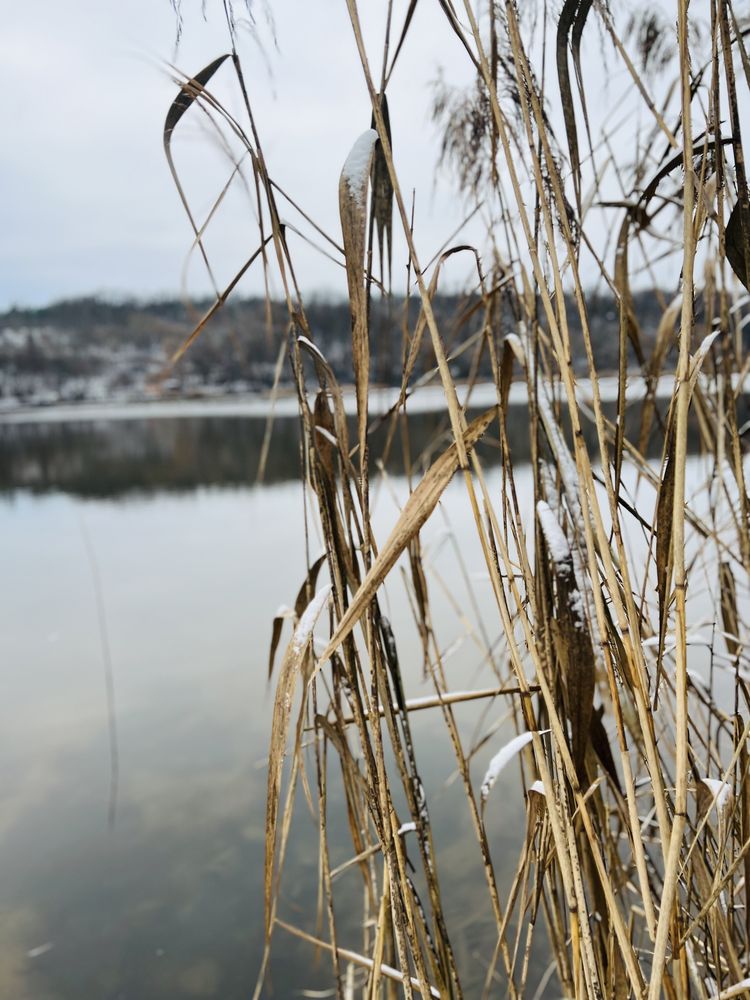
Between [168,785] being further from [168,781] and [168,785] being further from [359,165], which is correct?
[359,165]

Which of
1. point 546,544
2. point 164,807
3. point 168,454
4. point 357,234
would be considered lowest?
point 164,807

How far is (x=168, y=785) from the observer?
105 inches

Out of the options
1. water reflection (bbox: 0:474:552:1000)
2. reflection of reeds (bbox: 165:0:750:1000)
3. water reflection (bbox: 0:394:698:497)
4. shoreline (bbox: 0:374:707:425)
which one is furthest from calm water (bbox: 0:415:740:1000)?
water reflection (bbox: 0:394:698:497)

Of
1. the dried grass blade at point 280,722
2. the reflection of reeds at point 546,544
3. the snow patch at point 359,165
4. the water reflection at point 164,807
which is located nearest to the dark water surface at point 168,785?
the water reflection at point 164,807

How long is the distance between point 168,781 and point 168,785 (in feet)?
0.09

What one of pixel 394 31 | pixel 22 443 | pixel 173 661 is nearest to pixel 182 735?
pixel 173 661

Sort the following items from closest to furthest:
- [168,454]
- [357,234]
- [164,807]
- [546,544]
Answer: [357,234] → [546,544] → [164,807] → [168,454]

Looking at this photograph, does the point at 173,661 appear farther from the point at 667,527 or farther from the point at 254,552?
the point at 667,527

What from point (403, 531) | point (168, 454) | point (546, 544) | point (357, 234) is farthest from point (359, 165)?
point (168, 454)

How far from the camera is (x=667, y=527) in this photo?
23.7 inches

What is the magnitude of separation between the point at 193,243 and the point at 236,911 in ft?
6.50

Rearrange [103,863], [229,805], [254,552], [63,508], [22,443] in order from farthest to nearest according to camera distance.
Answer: [22,443] → [63,508] → [254,552] → [229,805] → [103,863]

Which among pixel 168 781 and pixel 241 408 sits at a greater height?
pixel 241 408

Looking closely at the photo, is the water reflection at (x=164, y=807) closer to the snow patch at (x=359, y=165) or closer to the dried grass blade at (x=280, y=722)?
the dried grass blade at (x=280, y=722)
